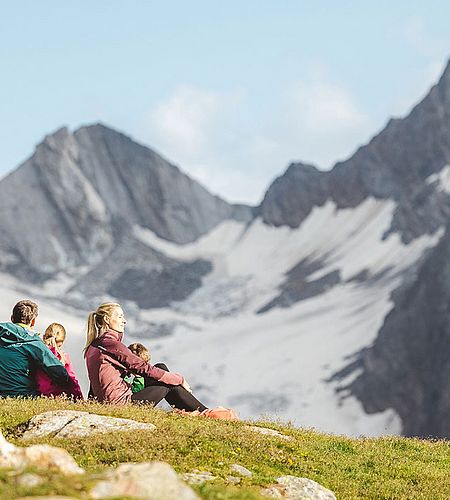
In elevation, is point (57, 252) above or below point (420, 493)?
above

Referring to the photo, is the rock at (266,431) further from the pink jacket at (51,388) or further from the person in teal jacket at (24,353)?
the person in teal jacket at (24,353)

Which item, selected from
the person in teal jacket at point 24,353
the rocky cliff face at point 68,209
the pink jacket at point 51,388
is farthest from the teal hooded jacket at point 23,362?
the rocky cliff face at point 68,209

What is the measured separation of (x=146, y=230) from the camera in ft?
641

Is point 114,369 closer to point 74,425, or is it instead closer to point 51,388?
point 51,388

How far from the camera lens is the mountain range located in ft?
342

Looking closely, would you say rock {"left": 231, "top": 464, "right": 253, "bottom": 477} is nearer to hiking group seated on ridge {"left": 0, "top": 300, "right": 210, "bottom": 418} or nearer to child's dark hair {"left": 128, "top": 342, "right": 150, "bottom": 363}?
hiking group seated on ridge {"left": 0, "top": 300, "right": 210, "bottom": 418}

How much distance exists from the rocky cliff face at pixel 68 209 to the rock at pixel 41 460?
165279mm

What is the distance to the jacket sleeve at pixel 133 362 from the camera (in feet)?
52.2

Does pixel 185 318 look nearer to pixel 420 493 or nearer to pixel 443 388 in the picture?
pixel 443 388

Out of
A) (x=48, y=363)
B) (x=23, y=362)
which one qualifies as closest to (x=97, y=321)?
(x=48, y=363)

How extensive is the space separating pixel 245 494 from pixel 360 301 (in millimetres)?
120956

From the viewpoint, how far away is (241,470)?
1264 cm

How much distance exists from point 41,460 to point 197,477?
316 centimetres

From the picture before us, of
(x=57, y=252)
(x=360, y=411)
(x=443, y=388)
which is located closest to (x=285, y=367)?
(x=360, y=411)
